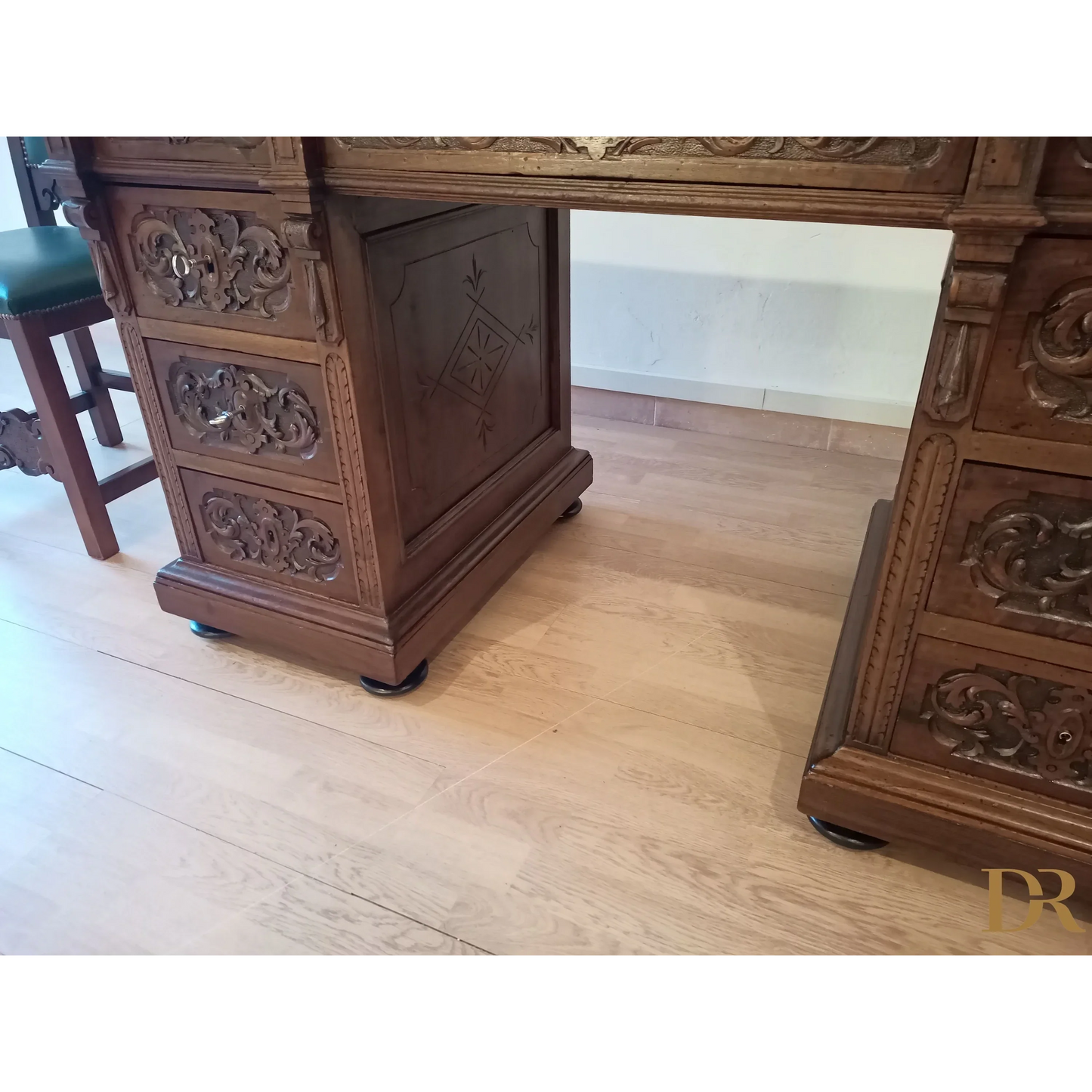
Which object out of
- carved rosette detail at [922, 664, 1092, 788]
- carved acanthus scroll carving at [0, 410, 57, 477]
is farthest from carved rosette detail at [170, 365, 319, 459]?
carved rosette detail at [922, 664, 1092, 788]

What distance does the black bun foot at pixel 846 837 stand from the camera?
1033 millimetres

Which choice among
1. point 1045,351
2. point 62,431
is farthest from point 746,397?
point 62,431

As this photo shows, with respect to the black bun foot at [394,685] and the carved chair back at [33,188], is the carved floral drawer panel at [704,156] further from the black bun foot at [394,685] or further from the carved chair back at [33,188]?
the carved chair back at [33,188]

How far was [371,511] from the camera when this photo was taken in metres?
1.16

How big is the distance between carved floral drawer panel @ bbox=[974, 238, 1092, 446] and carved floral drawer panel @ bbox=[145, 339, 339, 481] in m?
0.81

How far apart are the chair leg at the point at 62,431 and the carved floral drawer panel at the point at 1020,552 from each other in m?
1.49

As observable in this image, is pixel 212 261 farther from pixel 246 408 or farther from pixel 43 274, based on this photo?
pixel 43 274

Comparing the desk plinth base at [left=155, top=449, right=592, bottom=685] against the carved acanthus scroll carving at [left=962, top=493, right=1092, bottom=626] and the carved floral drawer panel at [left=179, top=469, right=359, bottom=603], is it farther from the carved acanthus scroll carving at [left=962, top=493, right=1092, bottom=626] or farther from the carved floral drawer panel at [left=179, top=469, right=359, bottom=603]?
the carved acanthus scroll carving at [left=962, top=493, right=1092, bottom=626]

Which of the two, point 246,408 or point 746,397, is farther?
point 746,397

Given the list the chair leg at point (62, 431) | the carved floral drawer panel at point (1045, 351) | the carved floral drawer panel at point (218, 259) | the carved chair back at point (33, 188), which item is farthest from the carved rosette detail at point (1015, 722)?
the carved chair back at point (33, 188)

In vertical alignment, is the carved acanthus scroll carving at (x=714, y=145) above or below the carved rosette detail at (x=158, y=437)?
above

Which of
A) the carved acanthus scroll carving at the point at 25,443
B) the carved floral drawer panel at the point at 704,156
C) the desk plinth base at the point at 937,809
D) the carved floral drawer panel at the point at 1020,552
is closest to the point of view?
the carved floral drawer panel at the point at 704,156

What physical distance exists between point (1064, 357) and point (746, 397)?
1386mm

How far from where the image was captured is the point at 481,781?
115 centimetres
